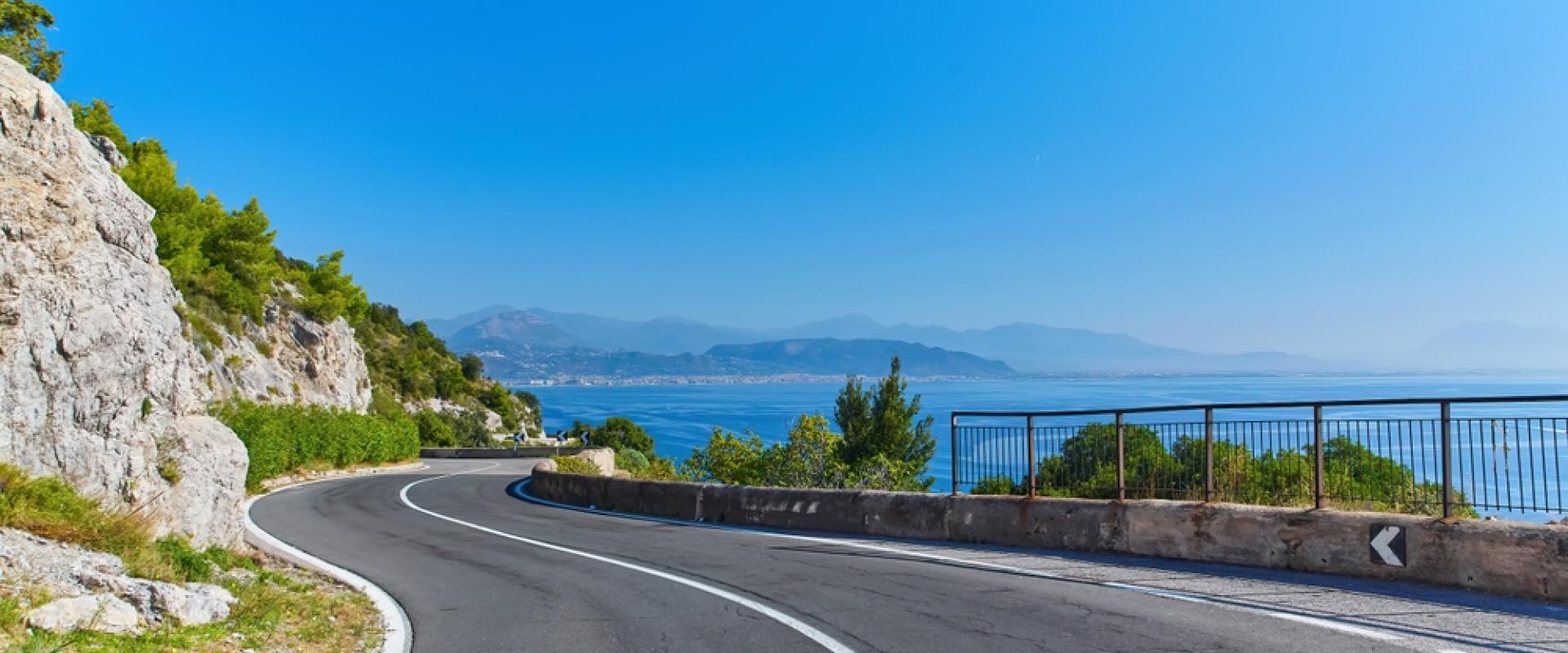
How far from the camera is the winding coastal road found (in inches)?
275

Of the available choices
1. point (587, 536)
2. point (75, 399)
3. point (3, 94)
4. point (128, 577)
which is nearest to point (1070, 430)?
point (587, 536)

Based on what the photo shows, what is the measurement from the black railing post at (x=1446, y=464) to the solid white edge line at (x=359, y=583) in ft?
29.5

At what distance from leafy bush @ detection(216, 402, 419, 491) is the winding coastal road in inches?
526

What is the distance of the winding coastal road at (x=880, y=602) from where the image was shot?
6.97 m

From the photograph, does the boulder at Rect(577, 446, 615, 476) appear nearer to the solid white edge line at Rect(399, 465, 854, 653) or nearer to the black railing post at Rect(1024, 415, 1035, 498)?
the solid white edge line at Rect(399, 465, 854, 653)

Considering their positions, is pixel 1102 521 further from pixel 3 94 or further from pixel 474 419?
pixel 474 419

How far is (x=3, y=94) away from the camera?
401 inches

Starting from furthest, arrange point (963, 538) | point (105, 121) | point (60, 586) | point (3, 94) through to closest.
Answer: point (105, 121) → point (963, 538) → point (3, 94) → point (60, 586)

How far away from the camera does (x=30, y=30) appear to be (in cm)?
4034

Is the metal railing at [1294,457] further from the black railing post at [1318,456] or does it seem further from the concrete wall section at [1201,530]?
the concrete wall section at [1201,530]

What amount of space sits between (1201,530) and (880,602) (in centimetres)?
418

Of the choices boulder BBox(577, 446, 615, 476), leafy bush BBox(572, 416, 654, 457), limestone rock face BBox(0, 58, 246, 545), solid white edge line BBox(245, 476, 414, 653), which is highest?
limestone rock face BBox(0, 58, 246, 545)

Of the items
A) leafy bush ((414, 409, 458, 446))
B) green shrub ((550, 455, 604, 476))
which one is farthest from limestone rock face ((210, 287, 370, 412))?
green shrub ((550, 455, 604, 476))

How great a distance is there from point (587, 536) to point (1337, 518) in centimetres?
1057
